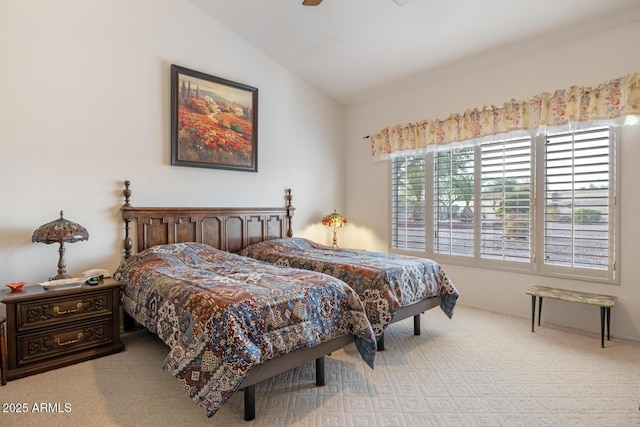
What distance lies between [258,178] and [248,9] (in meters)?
1.97

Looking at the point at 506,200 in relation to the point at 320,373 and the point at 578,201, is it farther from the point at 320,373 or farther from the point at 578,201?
the point at 320,373

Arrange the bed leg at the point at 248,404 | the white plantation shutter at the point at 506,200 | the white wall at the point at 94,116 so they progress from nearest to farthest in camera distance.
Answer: the bed leg at the point at 248,404, the white wall at the point at 94,116, the white plantation shutter at the point at 506,200

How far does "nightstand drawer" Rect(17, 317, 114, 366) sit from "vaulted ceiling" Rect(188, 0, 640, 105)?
11.5ft

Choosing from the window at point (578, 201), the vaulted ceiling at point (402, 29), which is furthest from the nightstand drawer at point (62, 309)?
the window at point (578, 201)

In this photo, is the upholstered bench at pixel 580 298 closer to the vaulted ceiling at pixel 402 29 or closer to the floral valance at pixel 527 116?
the floral valance at pixel 527 116

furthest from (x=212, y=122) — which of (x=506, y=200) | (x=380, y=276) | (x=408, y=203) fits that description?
(x=506, y=200)

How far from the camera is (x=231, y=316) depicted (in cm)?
193

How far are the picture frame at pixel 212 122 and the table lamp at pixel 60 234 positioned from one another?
4.08ft

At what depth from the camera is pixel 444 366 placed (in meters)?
2.72

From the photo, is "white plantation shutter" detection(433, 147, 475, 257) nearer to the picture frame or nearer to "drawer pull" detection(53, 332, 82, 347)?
the picture frame

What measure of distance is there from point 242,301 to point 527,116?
11.8 feet

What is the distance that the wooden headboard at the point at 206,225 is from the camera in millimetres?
3568

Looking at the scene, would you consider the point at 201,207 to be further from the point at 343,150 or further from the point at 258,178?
the point at 343,150

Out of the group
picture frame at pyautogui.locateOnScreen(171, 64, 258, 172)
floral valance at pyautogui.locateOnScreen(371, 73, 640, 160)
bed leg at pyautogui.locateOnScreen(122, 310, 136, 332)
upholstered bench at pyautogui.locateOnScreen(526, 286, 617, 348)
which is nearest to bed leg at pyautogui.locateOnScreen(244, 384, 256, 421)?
bed leg at pyautogui.locateOnScreen(122, 310, 136, 332)
